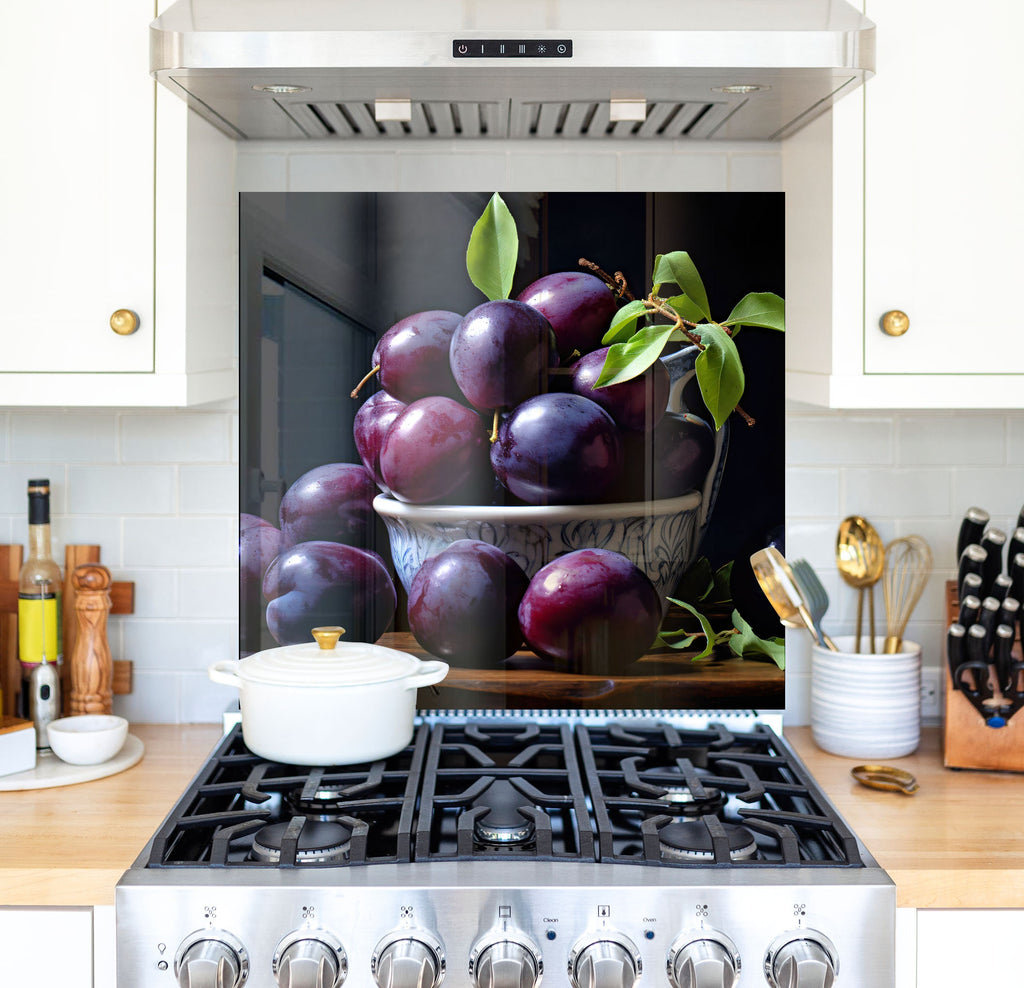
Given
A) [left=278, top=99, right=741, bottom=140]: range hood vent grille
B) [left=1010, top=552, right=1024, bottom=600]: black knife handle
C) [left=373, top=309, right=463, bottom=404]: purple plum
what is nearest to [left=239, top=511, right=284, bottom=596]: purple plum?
[left=373, top=309, right=463, bottom=404]: purple plum

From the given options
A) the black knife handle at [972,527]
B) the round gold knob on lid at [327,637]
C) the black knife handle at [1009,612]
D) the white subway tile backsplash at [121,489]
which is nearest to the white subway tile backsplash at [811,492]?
the black knife handle at [972,527]

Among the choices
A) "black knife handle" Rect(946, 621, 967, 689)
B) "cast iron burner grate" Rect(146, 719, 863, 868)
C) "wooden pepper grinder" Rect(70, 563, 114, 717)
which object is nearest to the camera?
"cast iron burner grate" Rect(146, 719, 863, 868)

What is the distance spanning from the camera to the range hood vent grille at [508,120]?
1736mm

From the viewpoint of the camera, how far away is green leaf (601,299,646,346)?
2012mm

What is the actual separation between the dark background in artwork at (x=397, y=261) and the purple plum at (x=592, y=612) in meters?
0.41

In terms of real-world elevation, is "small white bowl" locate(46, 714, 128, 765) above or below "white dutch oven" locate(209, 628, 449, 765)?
below

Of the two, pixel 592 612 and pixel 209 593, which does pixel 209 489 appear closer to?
pixel 209 593

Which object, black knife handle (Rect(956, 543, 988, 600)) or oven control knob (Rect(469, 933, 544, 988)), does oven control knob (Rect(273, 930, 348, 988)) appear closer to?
oven control knob (Rect(469, 933, 544, 988))

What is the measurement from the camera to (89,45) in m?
1.63

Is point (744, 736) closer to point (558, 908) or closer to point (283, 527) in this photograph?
point (558, 908)

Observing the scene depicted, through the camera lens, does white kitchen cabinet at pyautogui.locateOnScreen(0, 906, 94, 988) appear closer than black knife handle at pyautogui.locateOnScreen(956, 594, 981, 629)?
Yes

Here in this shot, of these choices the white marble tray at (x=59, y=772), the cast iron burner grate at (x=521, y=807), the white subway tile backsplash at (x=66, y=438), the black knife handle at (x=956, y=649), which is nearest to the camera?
the cast iron burner grate at (x=521, y=807)

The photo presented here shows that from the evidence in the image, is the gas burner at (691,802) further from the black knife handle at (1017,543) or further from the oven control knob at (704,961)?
the black knife handle at (1017,543)

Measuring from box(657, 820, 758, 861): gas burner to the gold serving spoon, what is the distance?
60 cm
